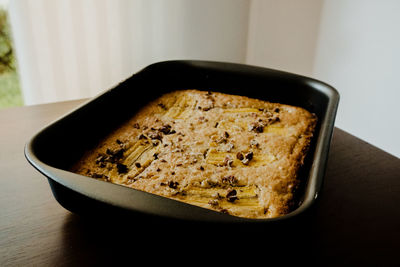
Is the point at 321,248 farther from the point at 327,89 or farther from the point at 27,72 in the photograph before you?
the point at 27,72

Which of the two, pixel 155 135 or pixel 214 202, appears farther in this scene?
pixel 155 135

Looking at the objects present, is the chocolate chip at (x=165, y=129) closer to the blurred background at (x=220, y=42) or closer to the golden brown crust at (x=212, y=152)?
the golden brown crust at (x=212, y=152)

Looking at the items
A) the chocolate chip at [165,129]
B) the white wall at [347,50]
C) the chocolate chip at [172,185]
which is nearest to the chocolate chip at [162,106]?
the chocolate chip at [165,129]

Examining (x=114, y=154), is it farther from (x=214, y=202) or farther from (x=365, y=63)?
(x=365, y=63)

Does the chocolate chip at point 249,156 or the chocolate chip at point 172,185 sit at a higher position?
the chocolate chip at point 249,156

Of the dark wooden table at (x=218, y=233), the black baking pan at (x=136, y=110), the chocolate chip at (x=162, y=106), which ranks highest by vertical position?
the black baking pan at (x=136, y=110)

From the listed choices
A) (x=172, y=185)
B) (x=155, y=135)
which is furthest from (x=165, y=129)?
(x=172, y=185)

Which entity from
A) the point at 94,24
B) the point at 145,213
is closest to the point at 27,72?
the point at 94,24
